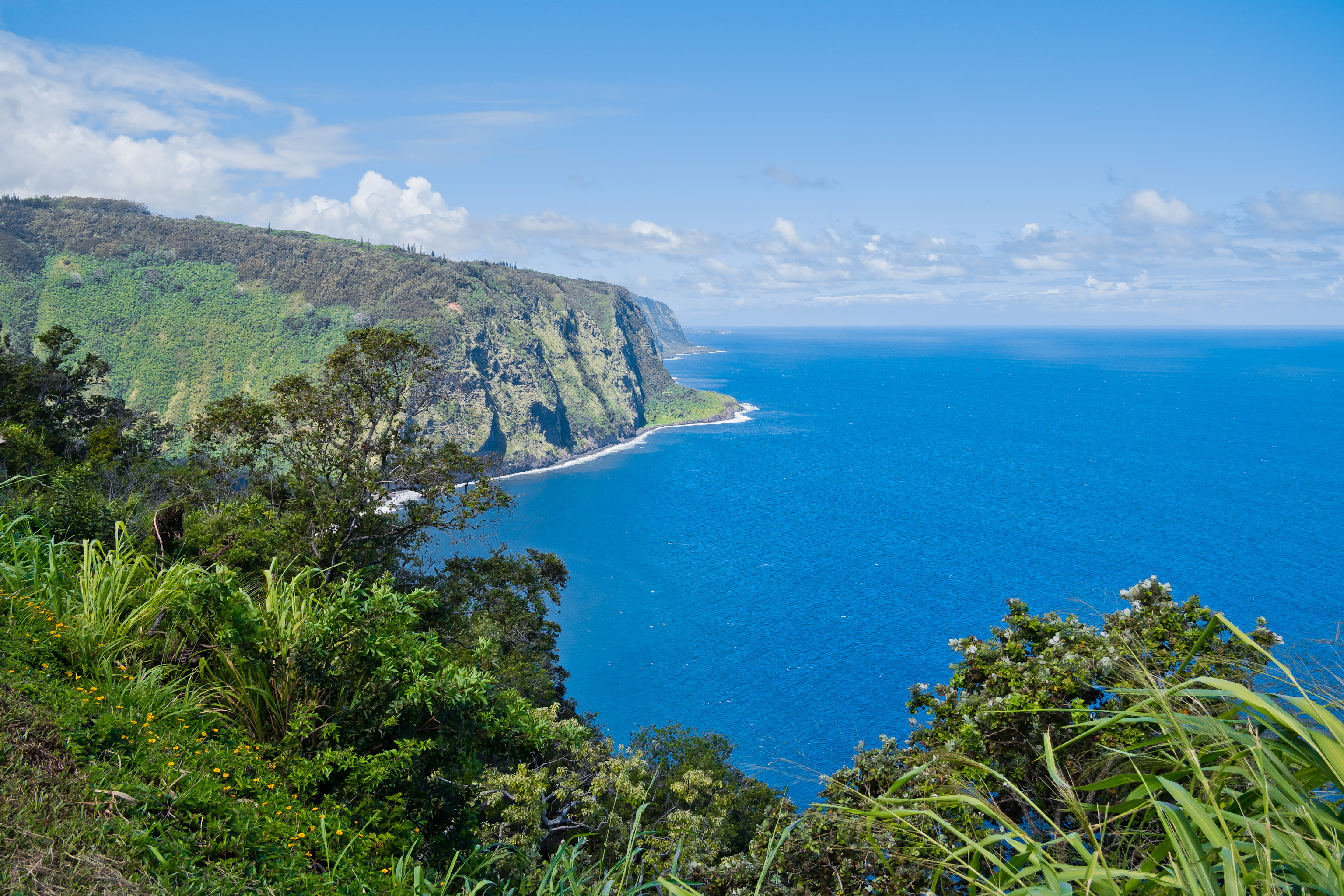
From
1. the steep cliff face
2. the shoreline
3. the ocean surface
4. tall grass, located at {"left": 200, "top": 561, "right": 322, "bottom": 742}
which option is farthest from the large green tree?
the shoreline

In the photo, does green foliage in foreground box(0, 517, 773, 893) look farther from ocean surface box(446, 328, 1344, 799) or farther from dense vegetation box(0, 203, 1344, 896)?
ocean surface box(446, 328, 1344, 799)

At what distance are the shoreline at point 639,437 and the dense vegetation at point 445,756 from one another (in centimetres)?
10200

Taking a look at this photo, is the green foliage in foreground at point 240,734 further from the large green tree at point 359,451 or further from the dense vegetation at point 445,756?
the large green tree at point 359,451

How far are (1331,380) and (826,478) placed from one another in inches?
7508

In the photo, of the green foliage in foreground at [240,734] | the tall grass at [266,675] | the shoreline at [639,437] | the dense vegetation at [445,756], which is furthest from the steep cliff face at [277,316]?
the tall grass at [266,675]

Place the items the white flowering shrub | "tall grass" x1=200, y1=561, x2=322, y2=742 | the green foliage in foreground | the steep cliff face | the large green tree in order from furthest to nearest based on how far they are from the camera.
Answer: the steep cliff face, the large green tree, the white flowering shrub, "tall grass" x1=200, y1=561, x2=322, y2=742, the green foliage in foreground

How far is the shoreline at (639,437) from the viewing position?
12238 cm

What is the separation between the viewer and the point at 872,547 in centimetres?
7412

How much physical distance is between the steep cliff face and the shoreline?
1.67m

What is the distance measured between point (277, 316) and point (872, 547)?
Answer: 10122 cm

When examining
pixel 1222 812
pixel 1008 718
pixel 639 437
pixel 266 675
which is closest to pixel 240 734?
pixel 266 675

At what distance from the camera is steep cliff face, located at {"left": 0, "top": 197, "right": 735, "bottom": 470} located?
9931 cm

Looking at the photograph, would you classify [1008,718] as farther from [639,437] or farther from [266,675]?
[639,437]

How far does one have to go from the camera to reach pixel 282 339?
110875 mm
